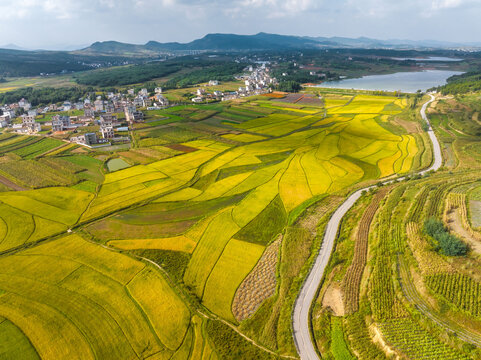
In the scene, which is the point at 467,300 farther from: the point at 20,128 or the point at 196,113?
the point at 20,128

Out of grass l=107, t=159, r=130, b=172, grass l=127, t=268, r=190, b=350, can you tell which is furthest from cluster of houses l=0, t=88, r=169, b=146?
grass l=127, t=268, r=190, b=350

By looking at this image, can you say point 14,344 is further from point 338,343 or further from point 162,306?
point 338,343

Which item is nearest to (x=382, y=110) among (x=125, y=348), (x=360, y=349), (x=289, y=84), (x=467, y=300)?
(x=289, y=84)

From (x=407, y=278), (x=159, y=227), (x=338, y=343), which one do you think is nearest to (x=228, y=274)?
(x=338, y=343)

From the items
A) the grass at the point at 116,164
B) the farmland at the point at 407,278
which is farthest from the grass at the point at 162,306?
the grass at the point at 116,164

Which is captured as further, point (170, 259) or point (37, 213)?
point (37, 213)

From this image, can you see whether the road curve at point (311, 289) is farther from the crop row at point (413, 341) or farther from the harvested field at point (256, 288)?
the crop row at point (413, 341)

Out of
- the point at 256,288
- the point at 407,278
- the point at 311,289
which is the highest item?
the point at 407,278

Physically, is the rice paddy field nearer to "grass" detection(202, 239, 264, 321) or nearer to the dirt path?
"grass" detection(202, 239, 264, 321)

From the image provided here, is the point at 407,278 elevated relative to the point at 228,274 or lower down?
elevated
